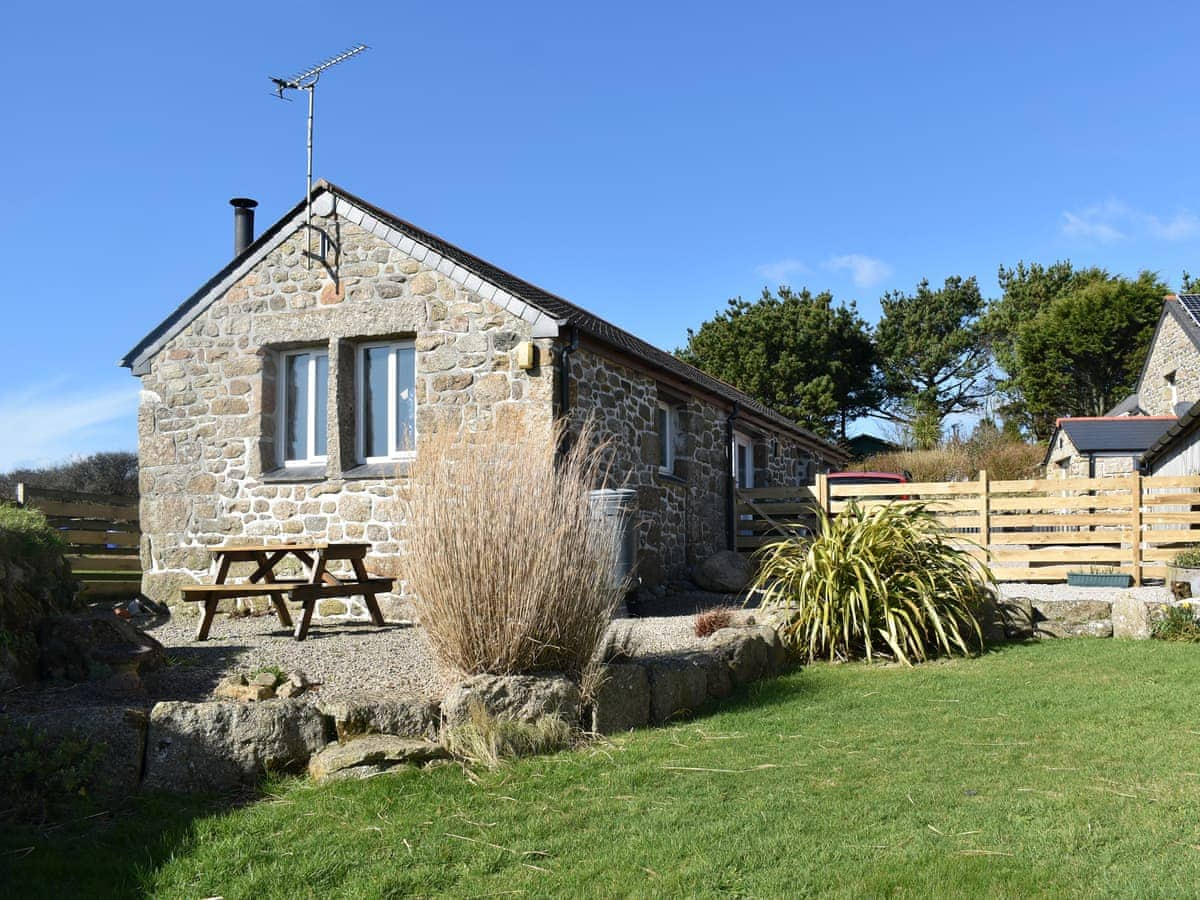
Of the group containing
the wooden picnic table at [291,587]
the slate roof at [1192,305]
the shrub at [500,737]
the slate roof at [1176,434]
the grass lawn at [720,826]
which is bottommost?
the grass lawn at [720,826]

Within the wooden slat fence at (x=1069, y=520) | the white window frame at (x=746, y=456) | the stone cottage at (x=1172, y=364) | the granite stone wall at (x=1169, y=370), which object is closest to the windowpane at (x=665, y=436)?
the wooden slat fence at (x=1069, y=520)

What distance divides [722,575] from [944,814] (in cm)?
855

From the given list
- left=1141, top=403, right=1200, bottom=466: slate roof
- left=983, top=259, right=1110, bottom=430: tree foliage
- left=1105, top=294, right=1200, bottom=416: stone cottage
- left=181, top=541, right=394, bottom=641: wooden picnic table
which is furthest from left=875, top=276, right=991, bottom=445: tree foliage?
left=181, top=541, right=394, bottom=641: wooden picnic table

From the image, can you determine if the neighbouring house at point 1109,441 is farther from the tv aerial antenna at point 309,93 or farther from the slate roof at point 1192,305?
the tv aerial antenna at point 309,93

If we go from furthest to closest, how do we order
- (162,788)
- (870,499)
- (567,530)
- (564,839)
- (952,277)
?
(952,277), (870,499), (567,530), (162,788), (564,839)

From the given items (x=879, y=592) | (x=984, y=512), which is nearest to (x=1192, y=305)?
(x=984, y=512)

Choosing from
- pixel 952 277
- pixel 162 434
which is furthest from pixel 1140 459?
pixel 162 434

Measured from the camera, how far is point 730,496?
15023 mm

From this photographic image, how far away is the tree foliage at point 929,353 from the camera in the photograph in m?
39.2

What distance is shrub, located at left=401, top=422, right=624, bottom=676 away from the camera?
5.11 meters

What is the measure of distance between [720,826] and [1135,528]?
10.8 metres

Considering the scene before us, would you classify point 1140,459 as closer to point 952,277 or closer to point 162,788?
point 952,277

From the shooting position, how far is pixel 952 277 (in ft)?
137

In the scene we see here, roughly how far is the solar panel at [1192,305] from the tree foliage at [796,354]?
1155 centimetres
